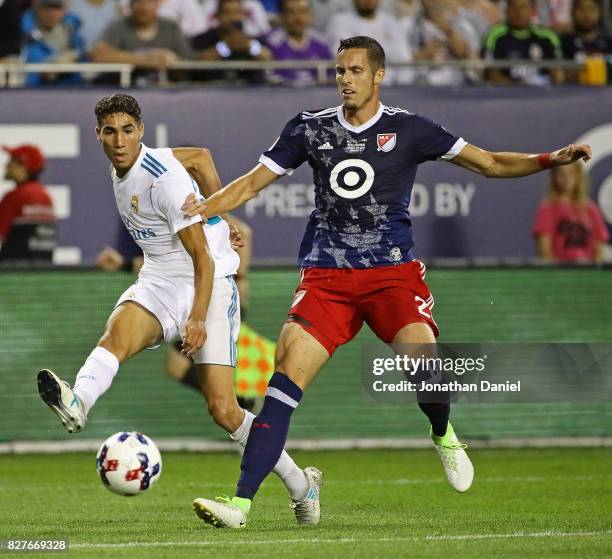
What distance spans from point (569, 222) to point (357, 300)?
269 inches

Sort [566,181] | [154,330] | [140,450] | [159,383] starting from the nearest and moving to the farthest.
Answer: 1. [140,450]
2. [154,330]
3. [159,383]
4. [566,181]

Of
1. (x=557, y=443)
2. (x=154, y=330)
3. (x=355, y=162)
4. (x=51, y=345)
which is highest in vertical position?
(x=355, y=162)

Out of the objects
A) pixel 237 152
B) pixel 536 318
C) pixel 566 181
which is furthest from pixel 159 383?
pixel 566 181

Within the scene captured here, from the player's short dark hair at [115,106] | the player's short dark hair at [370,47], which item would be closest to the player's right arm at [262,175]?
the player's short dark hair at [370,47]

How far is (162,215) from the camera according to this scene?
8055mm

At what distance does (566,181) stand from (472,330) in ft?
6.49

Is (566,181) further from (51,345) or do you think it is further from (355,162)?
(355,162)

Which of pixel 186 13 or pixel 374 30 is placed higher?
pixel 186 13

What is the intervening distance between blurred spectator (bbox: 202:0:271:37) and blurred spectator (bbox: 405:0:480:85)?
1.63 meters

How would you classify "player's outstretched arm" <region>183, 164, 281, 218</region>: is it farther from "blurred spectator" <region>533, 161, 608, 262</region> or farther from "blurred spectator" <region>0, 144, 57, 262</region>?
"blurred spectator" <region>533, 161, 608, 262</region>

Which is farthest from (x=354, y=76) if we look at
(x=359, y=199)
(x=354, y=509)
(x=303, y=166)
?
(x=303, y=166)

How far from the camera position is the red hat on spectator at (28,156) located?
13.5 m

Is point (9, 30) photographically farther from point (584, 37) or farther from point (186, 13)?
point (584, 37)

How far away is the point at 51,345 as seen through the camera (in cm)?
1293
